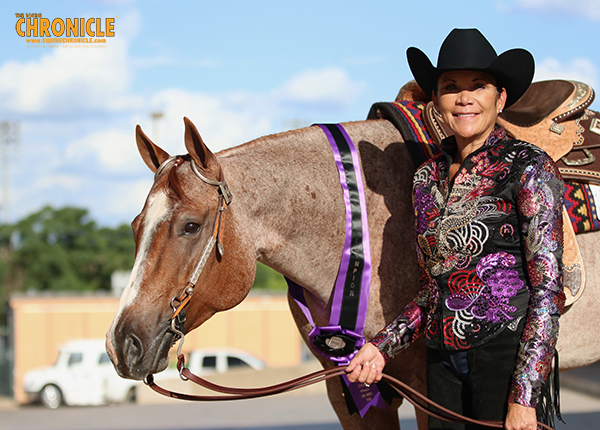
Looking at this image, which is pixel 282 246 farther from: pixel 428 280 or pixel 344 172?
pixel 428 280

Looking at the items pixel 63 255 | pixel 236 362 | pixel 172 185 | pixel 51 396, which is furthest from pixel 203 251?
pixel 63 255

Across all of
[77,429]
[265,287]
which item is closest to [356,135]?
[77,429]

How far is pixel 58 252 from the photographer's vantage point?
42.3 m

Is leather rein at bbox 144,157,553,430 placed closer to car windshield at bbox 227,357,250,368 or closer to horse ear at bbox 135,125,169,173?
horse ear at bbox 135,125,169,173

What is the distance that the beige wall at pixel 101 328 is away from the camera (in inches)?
691

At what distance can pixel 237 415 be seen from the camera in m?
7.52

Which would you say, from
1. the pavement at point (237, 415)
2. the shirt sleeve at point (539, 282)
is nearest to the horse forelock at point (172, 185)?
the shirt sleeve at point (539, 282)

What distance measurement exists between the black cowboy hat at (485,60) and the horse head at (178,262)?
2.75 ft

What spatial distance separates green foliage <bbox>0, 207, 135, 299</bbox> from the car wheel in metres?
27.4

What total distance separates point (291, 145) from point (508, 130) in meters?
0.87

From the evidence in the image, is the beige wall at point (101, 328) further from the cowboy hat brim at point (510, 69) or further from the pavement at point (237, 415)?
the cowboy hat brim at point (510, 69)

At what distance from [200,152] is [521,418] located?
4.17ft

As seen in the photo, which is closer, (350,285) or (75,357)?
(350,285)

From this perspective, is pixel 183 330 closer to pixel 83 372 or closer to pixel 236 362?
pixel 236 362
